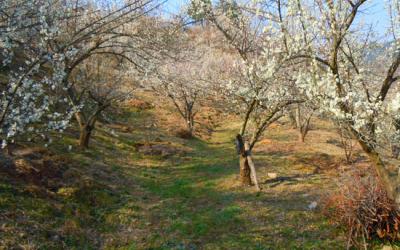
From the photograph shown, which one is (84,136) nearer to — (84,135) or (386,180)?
(84,135)

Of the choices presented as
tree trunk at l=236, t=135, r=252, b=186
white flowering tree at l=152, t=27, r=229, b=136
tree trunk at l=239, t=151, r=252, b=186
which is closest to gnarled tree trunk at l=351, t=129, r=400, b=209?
tree trunk at l=236, t=135, r=252, b=186

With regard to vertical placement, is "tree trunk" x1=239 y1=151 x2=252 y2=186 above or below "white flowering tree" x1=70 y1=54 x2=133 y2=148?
below

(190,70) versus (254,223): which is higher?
(190,70)

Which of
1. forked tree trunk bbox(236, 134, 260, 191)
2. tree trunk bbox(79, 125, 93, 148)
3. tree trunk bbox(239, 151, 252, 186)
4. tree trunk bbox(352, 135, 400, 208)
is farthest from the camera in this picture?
tree trunk bbox(79, 125, 93, 148)

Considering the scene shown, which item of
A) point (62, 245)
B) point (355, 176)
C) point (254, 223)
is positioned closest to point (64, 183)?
point (62, 245)

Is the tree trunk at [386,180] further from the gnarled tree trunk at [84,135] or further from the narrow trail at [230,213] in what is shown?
the gnarled tree trunk at [84,135]

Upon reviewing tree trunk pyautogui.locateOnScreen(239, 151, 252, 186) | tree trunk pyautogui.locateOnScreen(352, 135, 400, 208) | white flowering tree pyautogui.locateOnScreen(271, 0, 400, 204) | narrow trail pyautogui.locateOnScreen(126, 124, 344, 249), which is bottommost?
narrow trail pyautogui.locateOnScreen(126, 124, 344, 249)

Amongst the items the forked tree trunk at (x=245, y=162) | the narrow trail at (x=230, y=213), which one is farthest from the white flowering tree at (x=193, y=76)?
the forked tree trunk at (x=245, y=162)

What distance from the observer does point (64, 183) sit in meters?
14.4

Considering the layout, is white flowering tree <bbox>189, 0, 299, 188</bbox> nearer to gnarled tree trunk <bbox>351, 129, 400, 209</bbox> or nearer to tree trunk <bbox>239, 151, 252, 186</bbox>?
tree trunk <bbox>239, 151, 252, 186</bbox>

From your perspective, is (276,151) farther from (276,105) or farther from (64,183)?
(64,183)

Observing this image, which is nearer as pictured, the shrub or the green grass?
the shrub

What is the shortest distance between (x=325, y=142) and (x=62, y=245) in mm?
24505

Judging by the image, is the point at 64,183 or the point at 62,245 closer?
the point at 62,245
